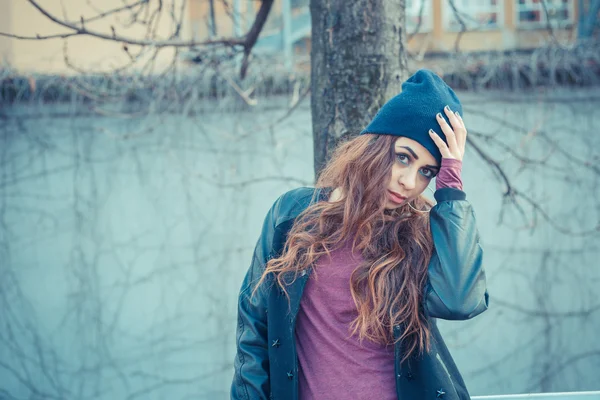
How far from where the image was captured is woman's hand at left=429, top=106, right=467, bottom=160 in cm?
175

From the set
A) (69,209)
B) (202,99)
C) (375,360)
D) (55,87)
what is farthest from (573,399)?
(55,87)

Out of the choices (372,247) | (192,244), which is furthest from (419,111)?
(192,244)

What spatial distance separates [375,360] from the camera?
1776 mm

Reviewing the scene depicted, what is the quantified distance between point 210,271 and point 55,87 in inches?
61.5

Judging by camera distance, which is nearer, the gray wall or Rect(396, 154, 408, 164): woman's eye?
Rect(396, 154, 408, 164): woman's eye

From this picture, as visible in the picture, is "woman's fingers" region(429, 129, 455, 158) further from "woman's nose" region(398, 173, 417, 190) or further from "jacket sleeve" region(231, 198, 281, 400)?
"jacket sleeve" region(231, 198, 281, 400)

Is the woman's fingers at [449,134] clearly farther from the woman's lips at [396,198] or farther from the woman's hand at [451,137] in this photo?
the woman's lips at [396,198]

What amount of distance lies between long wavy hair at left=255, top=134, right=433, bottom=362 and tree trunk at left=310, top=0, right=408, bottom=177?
0.44 metres

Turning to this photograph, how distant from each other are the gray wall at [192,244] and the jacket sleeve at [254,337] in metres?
2.20

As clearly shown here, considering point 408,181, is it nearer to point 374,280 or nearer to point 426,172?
point 426,172

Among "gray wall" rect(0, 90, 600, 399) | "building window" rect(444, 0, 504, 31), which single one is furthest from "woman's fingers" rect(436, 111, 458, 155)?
"building window" rect(444, 0, 504, 31)

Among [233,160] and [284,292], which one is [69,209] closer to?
[233,160]

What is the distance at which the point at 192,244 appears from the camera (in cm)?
408

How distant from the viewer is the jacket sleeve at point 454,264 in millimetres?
1669
